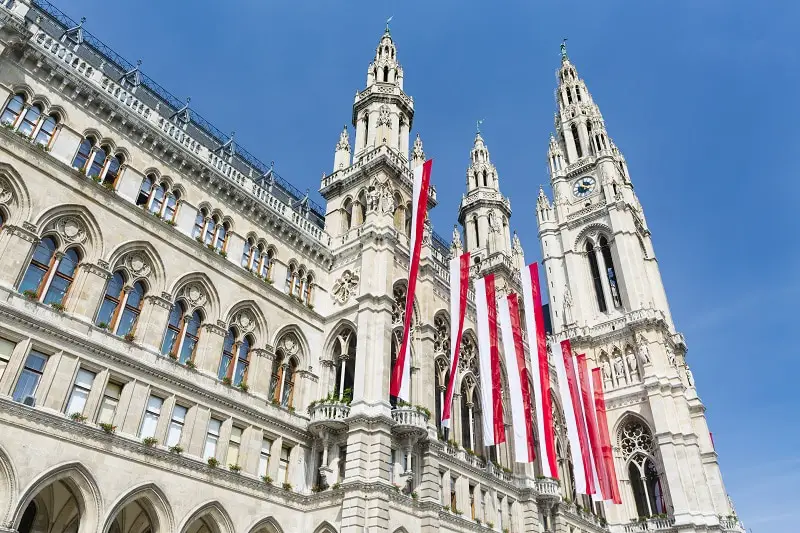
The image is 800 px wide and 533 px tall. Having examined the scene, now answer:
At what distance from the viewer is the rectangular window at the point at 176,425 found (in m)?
22.5

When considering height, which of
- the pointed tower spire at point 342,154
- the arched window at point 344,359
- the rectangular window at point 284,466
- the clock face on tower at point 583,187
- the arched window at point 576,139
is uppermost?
the arched window at point 576,139

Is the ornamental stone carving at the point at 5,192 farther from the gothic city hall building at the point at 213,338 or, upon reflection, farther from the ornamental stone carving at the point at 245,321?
the ornamental stone carving at the point at 245,321

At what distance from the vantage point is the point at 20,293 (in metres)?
20.1

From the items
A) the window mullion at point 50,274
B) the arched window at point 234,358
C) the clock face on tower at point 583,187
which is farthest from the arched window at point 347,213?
the clock face on tower at point 583,187

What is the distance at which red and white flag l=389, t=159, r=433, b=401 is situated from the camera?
2700 cm

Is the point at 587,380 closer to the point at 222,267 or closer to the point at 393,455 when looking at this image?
the point at 393,455

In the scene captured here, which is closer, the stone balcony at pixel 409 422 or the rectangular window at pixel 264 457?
the rectangular window at pixel 264 457

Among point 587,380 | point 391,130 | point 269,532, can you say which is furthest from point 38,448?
point 587,380

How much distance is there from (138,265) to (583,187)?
50.0 meters

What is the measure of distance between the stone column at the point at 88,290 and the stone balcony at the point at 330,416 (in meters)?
10.2

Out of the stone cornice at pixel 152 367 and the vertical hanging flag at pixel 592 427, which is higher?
the vertical hanging flag at pixel 592 427

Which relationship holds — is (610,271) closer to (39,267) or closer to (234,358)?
(234,358)

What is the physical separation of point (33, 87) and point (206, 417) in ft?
47.8

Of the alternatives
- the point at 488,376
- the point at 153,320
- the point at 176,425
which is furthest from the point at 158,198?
the point at 488,376
